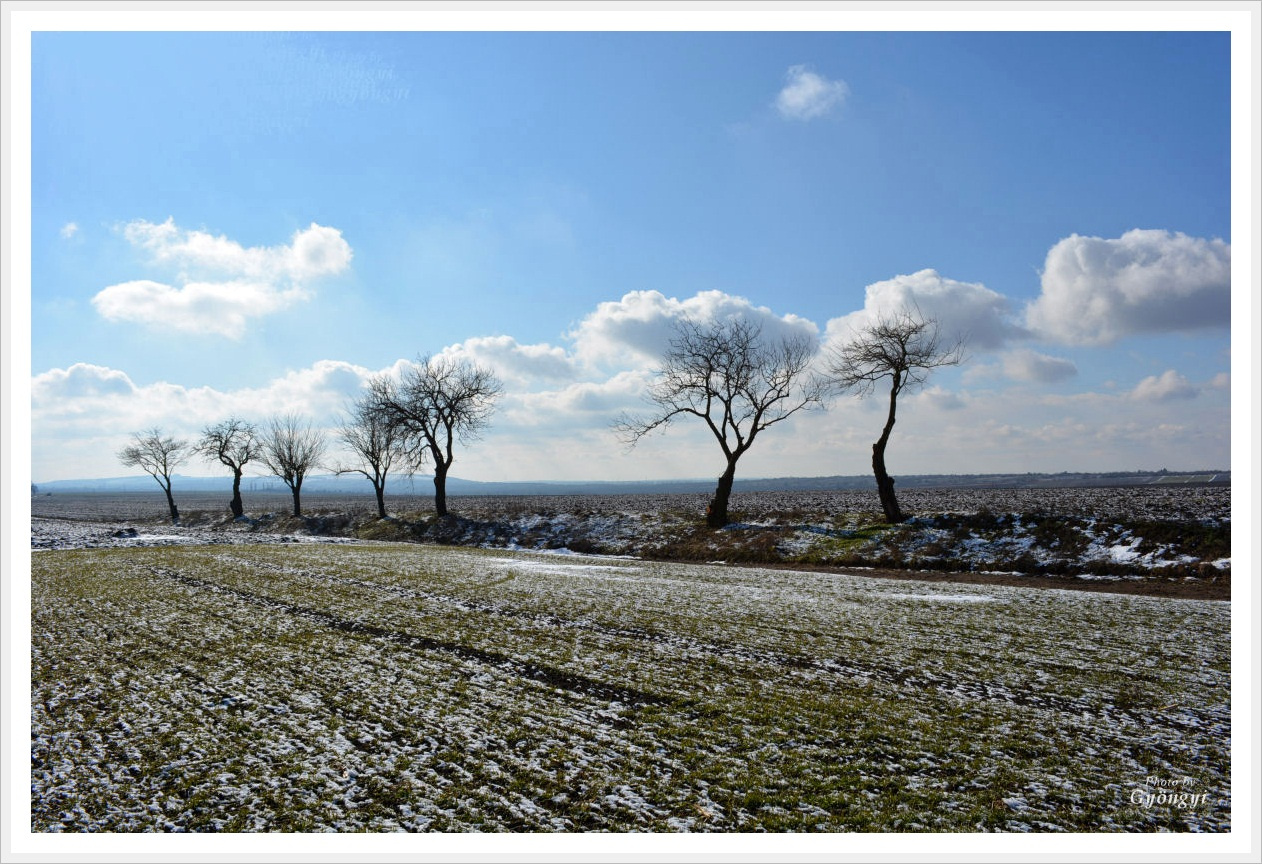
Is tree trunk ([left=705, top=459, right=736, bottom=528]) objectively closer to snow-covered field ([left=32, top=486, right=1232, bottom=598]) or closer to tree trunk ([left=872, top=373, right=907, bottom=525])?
snow-covered field ([left=32, top=486, right=1232, bottom=598])

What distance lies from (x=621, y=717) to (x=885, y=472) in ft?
99.7

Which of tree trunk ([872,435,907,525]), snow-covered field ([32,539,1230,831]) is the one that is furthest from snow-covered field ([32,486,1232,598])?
snow-covered field ([32,539,1230,831])

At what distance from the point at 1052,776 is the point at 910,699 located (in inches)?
96.0

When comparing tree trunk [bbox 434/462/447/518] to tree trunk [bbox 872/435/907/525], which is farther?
tree trunk [bbox 434/462/447/518]

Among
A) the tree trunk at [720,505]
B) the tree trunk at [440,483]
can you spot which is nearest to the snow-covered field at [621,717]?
the tree trunk at [720,505]

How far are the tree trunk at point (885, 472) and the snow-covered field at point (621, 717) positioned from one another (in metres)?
18.0

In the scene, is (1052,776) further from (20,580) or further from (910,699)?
(20,580)

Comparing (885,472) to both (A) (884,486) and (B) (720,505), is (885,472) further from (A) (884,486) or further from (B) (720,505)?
(B) (720,505)

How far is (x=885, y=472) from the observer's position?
3525 cm

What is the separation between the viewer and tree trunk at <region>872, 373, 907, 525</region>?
1364 inches

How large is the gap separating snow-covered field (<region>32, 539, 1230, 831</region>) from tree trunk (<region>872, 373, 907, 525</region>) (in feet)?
58.9

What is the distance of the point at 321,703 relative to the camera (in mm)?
8836

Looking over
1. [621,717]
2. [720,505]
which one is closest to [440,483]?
[720,505]

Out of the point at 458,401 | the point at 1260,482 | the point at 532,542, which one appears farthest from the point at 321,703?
the point at 458,401
